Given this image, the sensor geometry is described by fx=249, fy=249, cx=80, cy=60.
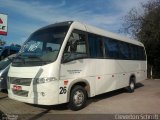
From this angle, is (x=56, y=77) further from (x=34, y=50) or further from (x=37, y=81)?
(x=34, y=50)

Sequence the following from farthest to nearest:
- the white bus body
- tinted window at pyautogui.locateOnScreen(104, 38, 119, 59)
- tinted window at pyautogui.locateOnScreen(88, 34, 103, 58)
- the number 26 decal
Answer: tinted window at pyautogui.locateOnScreen(104, 38, 119, 59) → tinted window at pyautogui.locateOnScreen(88, 34, 103, 58) → the number 26 decal → the white bus body

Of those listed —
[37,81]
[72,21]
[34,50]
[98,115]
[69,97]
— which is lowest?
[98,115]

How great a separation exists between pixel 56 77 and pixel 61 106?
2051 mm

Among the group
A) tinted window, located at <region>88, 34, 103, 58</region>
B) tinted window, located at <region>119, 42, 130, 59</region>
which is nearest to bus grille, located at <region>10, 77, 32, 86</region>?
tinted window, located at <region>88, 34, 103, 58</region>

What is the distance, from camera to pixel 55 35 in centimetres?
865

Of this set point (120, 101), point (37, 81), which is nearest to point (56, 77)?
point (37, 81)

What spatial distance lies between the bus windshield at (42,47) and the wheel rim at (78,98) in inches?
64.7

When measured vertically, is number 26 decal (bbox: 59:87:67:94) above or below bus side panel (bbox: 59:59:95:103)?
below

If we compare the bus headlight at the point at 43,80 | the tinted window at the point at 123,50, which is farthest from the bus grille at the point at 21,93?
the tinted window at the point at 123,50

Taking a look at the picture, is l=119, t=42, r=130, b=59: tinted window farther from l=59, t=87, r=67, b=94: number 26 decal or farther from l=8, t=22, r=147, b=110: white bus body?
l=59, t=87, r=67, b=94: number 26 decal

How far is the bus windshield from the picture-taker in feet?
26.8

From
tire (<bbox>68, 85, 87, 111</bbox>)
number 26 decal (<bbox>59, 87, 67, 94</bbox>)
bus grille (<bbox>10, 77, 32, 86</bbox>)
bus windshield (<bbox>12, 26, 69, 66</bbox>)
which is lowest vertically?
tire (<bbox>68, 85, 87, 111</bbox>)

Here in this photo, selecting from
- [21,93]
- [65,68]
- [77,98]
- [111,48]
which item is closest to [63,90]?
[65,68]

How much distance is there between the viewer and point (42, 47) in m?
8.57
